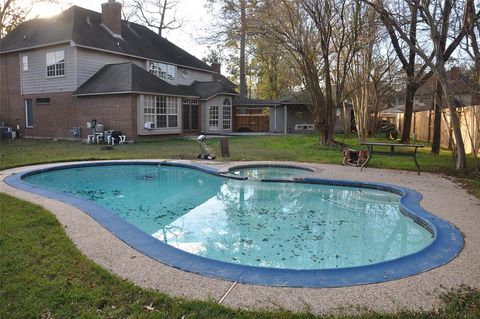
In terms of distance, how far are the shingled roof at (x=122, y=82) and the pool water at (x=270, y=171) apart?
32.9 ft

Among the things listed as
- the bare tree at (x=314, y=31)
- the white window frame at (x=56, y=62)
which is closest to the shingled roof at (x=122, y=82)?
the white window frame at (x=56, y=62)

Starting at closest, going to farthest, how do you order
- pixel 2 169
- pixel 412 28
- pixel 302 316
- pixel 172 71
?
pixel 302 316 → pixel 2 169 → pixel 412 28 → pixel 172 71

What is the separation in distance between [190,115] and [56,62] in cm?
869

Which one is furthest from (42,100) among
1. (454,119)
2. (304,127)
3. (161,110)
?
(454,119)

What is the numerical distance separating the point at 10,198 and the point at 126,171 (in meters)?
4.82

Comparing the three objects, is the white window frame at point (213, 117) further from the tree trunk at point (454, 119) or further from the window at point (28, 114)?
the tree trunk at point (454, 119)

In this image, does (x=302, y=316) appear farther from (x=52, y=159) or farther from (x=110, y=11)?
(x=110, y=11)

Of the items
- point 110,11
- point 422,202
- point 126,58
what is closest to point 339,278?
point 422,202

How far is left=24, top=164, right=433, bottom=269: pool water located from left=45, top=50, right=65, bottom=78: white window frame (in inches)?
497

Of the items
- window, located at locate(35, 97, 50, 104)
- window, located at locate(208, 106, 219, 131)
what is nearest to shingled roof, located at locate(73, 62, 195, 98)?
window, located at locate(35, 97, 50, 104)

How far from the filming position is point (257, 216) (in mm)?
7059

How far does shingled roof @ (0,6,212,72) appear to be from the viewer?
21.5 meters

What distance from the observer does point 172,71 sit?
88.4 feet

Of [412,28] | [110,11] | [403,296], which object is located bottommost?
[403,296]
